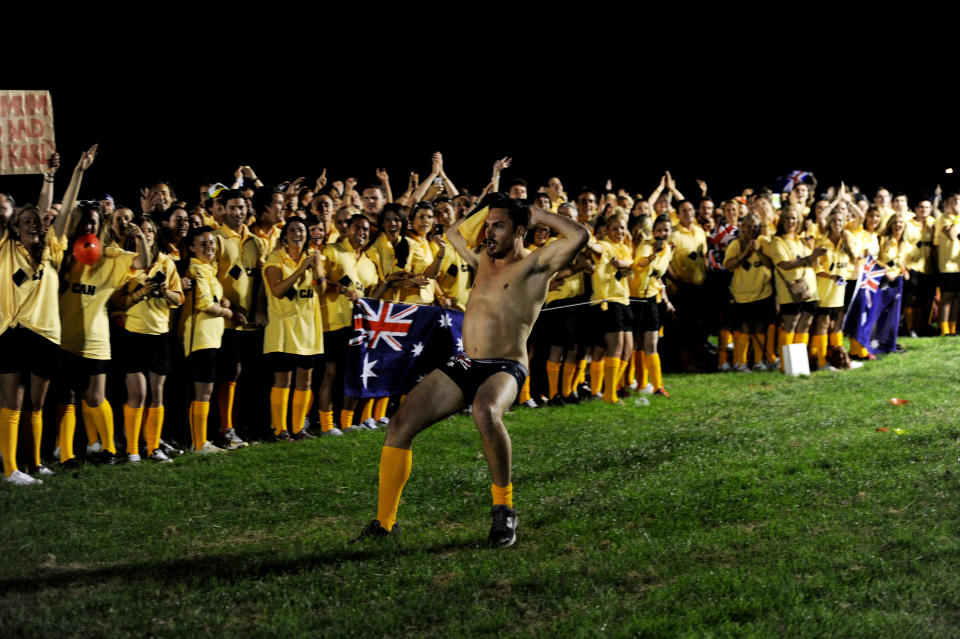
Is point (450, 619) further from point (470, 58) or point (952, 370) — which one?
point (470, 58)

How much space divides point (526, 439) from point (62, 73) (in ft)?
29.9

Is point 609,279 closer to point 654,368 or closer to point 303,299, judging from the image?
point 654,368

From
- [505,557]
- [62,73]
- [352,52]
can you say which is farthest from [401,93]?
[505,557]

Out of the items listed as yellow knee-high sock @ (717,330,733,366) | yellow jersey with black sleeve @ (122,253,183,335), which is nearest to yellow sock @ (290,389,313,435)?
yellow jersey with black sleeve @ (122,253,183,335)

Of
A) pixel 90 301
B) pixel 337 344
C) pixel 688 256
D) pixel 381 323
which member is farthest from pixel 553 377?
pixel 90 301

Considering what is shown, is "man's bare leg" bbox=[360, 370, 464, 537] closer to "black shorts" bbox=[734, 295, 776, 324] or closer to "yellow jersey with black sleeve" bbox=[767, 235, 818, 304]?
"yellow jersey with black sleeve" bbox=[767, 235, 818, 304]

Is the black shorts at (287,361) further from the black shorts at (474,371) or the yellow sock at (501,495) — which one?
the yellow sock at (501,495)

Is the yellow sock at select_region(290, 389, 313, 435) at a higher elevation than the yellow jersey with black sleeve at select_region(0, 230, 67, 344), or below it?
below

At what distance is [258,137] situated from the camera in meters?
16.5

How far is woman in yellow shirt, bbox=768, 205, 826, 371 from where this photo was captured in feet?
44.3

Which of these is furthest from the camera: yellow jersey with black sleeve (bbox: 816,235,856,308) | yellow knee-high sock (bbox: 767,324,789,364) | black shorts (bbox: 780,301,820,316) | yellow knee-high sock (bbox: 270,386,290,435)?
yellow knee-high sock (bbox: 767,324,789,364)

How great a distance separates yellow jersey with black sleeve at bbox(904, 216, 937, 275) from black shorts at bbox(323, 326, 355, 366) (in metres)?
10.8

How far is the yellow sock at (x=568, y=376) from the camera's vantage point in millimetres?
12094

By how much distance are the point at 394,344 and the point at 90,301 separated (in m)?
3.14
